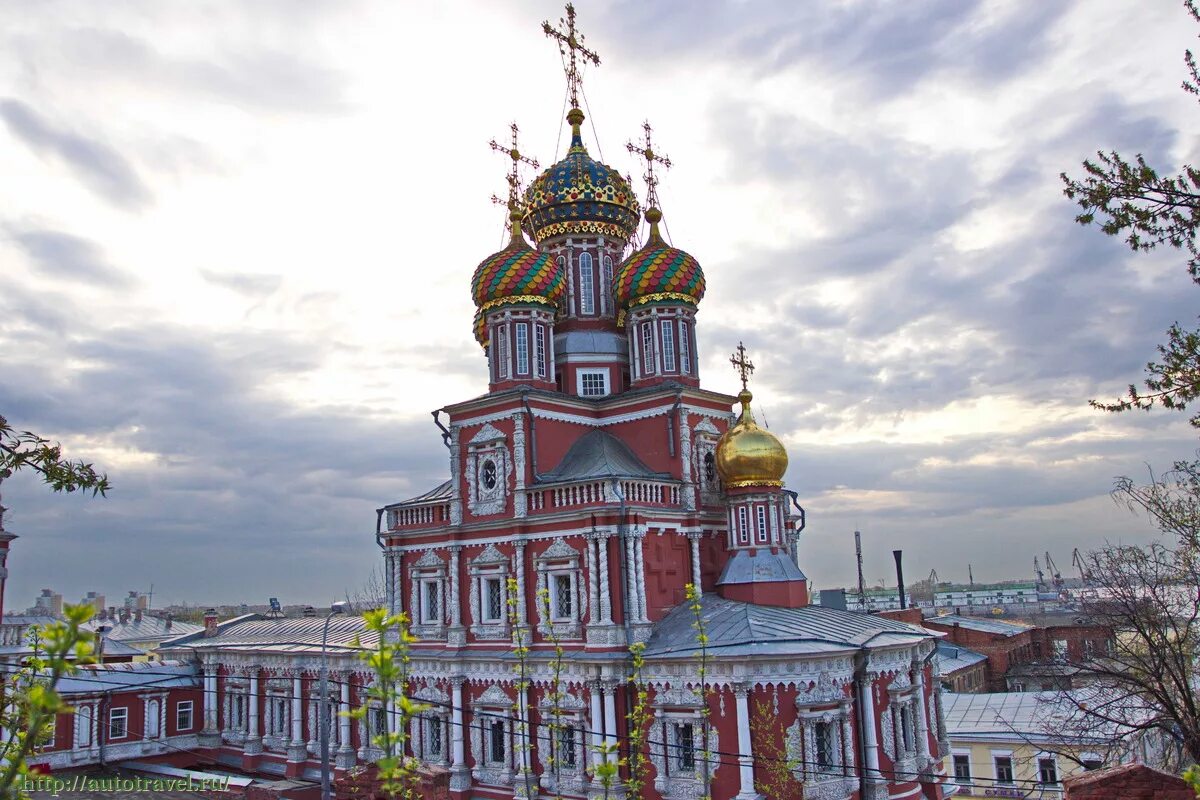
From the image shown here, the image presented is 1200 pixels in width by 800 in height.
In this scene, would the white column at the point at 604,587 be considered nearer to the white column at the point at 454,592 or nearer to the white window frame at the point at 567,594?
the white window frame at the point at 567,594

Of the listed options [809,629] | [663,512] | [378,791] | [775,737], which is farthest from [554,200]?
[378,791]

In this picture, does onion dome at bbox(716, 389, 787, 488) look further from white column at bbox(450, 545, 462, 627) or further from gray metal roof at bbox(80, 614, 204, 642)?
gray metal roof at bbox(80, 614, 204, 642)

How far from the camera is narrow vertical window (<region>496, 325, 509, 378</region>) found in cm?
2481

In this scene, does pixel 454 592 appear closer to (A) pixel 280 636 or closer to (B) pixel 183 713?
(A) pixel 280 636

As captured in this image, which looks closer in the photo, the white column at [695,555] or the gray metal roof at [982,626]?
the white column at [695,555]

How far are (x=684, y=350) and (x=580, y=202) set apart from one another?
18.7ft

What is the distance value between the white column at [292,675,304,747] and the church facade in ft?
0.22

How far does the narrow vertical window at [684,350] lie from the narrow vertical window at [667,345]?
0.22 meters

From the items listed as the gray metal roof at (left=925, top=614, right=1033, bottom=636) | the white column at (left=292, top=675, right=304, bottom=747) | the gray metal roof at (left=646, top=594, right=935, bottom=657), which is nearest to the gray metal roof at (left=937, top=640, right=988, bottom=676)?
the gray metal roof at (left=925, top=614, right=1033, bottom=636)

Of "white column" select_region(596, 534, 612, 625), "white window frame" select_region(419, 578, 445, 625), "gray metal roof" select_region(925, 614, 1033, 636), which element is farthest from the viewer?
"gray metal roof" select_region(925, 614, 1033, 636)

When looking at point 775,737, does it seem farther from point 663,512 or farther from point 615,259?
point 615,259

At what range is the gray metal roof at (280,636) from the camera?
28656mm

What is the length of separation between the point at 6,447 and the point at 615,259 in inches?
905

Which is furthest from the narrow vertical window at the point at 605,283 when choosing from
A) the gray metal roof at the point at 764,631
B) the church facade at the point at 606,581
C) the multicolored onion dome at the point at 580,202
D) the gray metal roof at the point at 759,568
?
the gray metal roof at the point at 764,631
